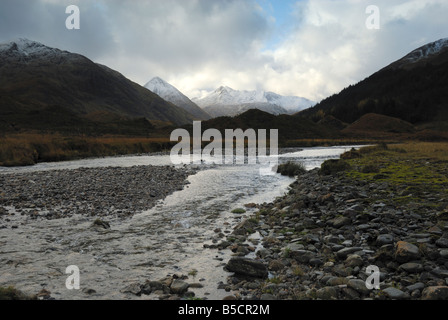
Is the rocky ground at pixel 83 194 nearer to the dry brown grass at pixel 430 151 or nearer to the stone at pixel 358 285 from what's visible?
the stone at pixel 358 285

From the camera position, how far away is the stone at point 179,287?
6152 mm

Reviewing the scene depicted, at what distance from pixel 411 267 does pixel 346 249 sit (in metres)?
1.58

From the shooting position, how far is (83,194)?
641 inches

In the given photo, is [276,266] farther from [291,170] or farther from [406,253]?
[291,170]

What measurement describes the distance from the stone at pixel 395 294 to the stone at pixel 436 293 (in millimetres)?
288

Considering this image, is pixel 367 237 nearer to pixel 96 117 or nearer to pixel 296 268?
pixel 296 268

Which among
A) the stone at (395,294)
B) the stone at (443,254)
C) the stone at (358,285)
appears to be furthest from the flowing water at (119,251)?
the stone at (443,254)

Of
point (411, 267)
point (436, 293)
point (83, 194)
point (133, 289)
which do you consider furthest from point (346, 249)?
point (83, 194)

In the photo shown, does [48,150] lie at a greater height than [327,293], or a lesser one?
greater

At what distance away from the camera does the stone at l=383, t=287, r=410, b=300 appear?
196 inches

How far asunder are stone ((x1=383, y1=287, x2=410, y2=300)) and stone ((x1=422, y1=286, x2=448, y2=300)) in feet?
0.94

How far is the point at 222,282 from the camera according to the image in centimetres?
664

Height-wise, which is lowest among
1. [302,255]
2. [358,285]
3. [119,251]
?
[119,251]
